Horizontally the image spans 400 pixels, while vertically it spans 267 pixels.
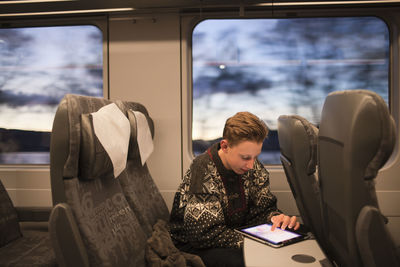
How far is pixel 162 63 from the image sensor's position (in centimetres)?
262

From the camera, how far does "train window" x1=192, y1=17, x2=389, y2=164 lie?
8.57 ft

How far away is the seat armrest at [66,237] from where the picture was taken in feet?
4.11

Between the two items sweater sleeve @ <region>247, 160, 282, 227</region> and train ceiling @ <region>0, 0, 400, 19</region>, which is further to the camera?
train ceiling @ <region>0, 0, 400, 19</region>

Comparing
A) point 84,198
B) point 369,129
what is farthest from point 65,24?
point 369,129

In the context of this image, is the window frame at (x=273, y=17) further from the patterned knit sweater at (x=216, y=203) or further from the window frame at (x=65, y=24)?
the patterned knit sweater at (x=216, y=203)

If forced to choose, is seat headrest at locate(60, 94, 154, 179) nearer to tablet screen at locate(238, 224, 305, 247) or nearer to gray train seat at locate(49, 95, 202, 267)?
gray train seat at locate(49, 95, 202, 267)

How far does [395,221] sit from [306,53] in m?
1.43

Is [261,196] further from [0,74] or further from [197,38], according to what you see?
[0,74]

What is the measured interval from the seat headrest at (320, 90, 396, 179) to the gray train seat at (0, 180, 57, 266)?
1758mm

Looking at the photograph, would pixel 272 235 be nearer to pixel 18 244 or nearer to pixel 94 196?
pixel 94 196

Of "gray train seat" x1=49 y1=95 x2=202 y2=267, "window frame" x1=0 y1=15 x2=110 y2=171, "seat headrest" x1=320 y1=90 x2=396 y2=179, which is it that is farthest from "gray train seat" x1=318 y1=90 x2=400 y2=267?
"window frame" x1=0 y1=15 x2=110 y2=171

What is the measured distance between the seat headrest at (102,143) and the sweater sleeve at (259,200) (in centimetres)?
77

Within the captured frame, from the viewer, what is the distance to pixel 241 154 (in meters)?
1.68

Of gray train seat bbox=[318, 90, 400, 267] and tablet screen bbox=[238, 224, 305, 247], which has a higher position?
gray train seat bbox=[318, 90, 400, 267]
